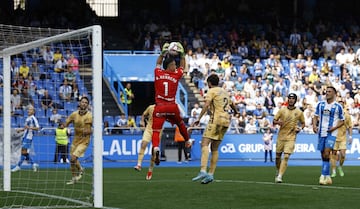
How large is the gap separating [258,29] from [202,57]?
20.9 feet

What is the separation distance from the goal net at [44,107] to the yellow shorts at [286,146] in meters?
4.44

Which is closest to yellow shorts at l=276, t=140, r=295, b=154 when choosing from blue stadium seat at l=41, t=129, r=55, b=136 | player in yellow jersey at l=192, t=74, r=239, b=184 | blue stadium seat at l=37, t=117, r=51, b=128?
player in yellow jersey at l=192, t=74, r=239, b=184

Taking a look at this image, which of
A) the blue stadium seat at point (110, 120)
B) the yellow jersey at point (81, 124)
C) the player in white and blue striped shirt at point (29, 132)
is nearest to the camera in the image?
the yellow jersey at point (81, 124)

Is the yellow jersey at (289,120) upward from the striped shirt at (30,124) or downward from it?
upward

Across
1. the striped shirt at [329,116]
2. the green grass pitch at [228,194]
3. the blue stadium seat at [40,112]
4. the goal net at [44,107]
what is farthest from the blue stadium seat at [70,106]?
the striped shirt at [329,116]

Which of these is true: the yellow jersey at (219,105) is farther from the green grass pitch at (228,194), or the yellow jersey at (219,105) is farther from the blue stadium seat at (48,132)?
the blue stadium seat at (48,132)

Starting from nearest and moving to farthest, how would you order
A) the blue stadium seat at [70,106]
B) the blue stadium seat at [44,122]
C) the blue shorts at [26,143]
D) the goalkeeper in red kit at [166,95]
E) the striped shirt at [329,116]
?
A: the goalkeeper in red kit at [166,95] → the striped shirt at [329,116] → the blue shorts at [26,143] → the blue stadium seat at [70,106] → the blue stadium seat at [44,122]

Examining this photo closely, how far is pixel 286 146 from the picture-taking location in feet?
66.9

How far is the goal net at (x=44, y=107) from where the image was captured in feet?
48.0

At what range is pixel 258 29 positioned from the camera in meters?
46.4

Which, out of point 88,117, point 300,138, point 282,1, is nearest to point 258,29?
point 282,1

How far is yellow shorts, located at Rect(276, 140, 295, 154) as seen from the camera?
2032 centimetres

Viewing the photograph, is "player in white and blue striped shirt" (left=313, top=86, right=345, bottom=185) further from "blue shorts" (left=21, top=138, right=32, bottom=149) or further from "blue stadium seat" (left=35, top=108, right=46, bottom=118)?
"blue stadium seat" (left=35, top=108, right=46, bottom=118)

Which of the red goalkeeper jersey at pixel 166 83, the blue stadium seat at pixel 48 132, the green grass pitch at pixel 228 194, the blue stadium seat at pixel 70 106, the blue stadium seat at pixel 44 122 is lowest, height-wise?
the green grass pitch at pixel 228 194
